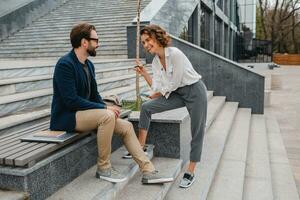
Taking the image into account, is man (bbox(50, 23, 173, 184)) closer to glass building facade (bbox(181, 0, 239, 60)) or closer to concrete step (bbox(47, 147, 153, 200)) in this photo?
concrete step (bbox(47, 147, 153, 200))

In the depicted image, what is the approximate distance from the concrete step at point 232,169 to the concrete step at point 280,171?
17.8 inches

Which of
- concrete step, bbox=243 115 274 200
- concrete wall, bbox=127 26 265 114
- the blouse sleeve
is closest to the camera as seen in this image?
the blouse sleeve

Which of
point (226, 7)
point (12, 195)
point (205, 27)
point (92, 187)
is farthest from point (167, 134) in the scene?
point (226, 7)

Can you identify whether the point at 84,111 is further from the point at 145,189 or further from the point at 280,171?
the point at 280,171

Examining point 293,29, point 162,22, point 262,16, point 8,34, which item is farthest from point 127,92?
point 293,29

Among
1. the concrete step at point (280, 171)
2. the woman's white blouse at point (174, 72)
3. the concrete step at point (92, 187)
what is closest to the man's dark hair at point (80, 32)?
the woman's white blouse at point (174, 72)

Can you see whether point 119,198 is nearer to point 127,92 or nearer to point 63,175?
point 63,175

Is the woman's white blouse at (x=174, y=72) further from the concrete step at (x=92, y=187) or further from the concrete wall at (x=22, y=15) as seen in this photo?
the concrete wall at (x=22, y=15)

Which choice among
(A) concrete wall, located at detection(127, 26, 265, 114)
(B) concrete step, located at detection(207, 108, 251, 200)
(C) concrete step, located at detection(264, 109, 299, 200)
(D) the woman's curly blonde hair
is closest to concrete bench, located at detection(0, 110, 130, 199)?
(D) the woman's curly blonde hair

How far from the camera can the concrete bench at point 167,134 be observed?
4137 mm

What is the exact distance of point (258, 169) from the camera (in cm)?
491

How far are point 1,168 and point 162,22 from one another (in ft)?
28.6

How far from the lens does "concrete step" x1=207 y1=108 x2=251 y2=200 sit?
3895mm

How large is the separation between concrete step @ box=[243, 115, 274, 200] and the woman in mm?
916
